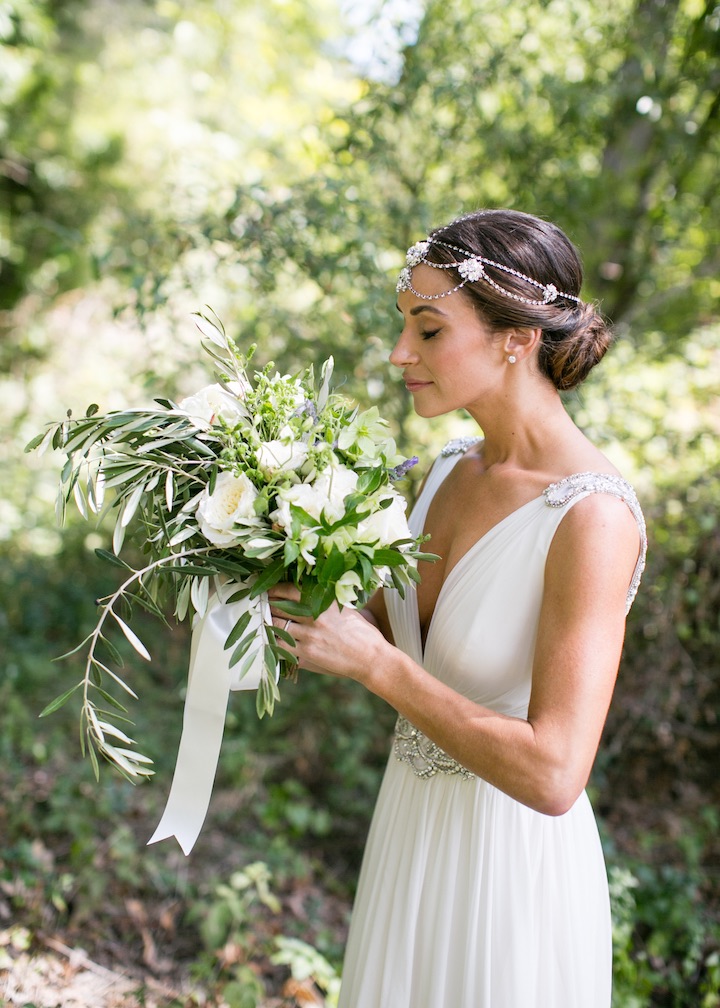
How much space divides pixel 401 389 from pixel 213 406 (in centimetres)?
232

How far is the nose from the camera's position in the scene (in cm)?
190

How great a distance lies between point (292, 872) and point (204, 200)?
10.5 feet

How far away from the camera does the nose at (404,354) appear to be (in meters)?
1.90

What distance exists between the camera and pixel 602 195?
4363mm

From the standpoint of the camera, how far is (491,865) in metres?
1.81

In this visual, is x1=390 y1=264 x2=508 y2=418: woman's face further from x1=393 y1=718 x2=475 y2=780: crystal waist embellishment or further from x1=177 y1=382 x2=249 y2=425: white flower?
x1=393 y1=718 x2=475 y2=780: crystal waist embellishment

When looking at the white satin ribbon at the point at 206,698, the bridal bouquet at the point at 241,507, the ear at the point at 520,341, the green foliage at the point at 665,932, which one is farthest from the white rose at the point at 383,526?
the green foliage at the point at 665,932

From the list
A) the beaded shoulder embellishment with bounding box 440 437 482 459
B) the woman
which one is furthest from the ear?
the beaded shoulder embellishment with bounding box 440 437 482 459

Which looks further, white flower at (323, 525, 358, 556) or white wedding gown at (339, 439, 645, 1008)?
white wedding gown at (339, 439, 645, 1008)

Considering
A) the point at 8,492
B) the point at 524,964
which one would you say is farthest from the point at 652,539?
the point at 8,492

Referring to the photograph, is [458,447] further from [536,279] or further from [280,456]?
[280,456]

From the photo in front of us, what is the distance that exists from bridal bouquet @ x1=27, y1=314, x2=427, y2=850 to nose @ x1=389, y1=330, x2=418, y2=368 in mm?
221

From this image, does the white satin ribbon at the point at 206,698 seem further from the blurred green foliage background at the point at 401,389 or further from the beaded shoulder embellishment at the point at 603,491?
the blurred green foliage background at the point at 401,389

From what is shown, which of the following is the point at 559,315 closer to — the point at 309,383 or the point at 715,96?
the point at 309,383
